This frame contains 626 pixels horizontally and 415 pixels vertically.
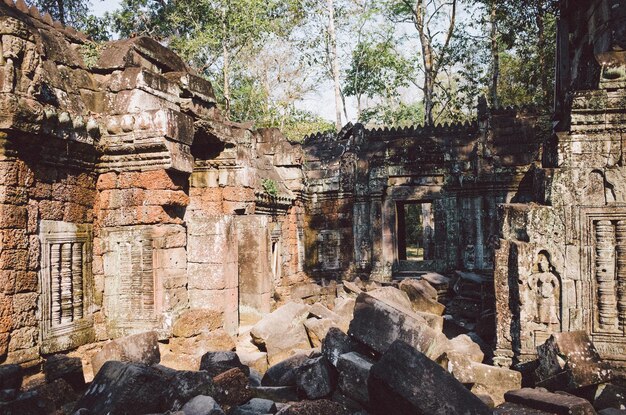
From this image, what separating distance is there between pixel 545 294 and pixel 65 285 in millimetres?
5580

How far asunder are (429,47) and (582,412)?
2065cm

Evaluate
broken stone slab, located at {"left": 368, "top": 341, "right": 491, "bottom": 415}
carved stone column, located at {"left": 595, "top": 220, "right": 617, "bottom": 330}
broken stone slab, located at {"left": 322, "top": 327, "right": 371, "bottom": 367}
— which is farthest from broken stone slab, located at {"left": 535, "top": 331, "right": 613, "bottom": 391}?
broken stone slab, located at {"left": 322, "top": 327, "right": 371, "bottom": 367}

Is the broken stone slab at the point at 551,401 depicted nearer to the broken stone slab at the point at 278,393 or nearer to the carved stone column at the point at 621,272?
the carved stone column at the point at 621,272

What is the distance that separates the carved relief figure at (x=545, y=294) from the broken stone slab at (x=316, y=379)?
2454mm

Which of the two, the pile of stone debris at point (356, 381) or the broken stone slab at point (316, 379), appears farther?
the broken stone slab at point (316, 379)

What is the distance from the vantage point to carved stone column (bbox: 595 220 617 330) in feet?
17.5

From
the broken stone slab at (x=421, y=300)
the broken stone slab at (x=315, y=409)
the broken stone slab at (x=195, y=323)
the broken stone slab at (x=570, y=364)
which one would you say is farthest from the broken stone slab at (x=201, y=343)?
the broken stone slab at (x=570, y=364)

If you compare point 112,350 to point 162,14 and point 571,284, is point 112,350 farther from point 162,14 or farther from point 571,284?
point 162,14

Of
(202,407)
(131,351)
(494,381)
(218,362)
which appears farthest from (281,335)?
(202,407)

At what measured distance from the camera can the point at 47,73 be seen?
226 inches

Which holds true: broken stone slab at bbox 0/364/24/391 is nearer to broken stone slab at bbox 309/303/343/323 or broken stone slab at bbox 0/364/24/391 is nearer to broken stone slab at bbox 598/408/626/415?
broken stone slab at bbox 309/303/343/323

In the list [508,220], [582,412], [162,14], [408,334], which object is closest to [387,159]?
[508,220]

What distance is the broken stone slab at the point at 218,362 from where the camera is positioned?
5113 millimetres

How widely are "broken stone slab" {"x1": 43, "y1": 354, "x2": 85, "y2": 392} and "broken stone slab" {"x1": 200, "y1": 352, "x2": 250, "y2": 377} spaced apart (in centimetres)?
126
